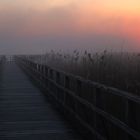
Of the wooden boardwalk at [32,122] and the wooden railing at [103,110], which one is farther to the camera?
the wooden boardwalk at [32,122]

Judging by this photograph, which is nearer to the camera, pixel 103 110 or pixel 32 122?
pixel 103 110

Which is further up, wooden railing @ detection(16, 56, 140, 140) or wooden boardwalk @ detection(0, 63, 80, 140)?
wooden railing @ detection(16, 56, 140, 140)

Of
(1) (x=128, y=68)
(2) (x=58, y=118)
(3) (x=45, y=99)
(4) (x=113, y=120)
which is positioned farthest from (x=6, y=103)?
(4) (x=113, y=120)

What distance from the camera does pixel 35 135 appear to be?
9.92 meters

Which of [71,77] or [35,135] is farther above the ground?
[71,77]

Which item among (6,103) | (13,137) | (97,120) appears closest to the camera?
(97,120)

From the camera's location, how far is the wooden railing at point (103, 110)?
20.7ft

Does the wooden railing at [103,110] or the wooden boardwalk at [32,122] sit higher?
the wooden railing at [103,110]

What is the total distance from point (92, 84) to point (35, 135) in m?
1.97

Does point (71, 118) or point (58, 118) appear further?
point (58, 118)

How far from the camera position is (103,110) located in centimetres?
801

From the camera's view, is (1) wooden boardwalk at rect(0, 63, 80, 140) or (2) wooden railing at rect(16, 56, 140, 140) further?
(1) wooden boardwalk at rect(0, 63, 80, 140)

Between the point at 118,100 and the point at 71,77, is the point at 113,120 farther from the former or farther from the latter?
the point at 71,77

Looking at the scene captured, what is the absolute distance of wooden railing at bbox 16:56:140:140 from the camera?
632 cm
